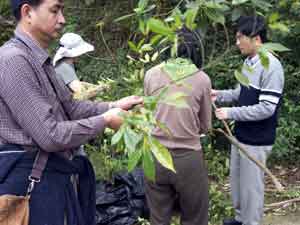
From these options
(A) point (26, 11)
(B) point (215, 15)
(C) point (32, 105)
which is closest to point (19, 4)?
(A) point (26, 11)

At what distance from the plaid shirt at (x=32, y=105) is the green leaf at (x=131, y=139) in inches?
26.0

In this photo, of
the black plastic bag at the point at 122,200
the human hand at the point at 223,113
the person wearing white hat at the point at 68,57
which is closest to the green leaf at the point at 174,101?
the human hand at the point at 223,113

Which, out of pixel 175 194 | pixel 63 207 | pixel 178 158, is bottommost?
pixel 175 194

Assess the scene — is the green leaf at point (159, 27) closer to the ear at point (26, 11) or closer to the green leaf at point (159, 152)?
the green leaf at point (159, 152)

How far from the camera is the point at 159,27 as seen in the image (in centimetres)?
165

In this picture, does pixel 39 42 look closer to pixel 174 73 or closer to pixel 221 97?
pixel 174 73

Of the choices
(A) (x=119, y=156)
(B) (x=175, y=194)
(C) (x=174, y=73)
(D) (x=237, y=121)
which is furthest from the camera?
(A) (x=119, y=156)

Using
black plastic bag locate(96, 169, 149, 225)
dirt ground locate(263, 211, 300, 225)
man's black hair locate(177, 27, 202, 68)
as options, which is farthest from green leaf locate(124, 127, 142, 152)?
dirt ground locate(263, 211, 300, 225)

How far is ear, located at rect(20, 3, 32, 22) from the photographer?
2.33 metres

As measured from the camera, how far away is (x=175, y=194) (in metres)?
4.03

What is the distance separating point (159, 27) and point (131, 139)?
0.33 metres

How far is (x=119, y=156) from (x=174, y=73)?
390cm

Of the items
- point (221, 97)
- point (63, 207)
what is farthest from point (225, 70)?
point (63, 207)

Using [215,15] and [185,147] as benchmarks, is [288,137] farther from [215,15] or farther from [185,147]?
[215,15]
